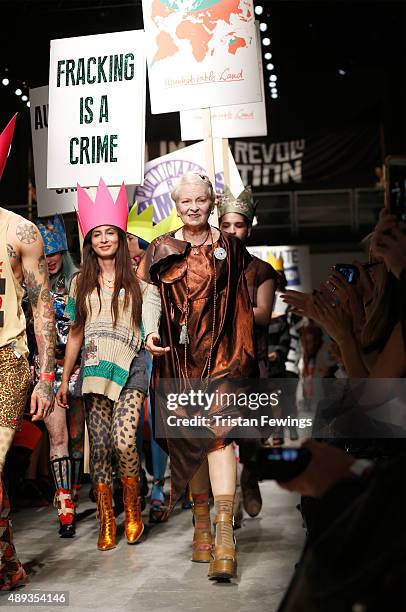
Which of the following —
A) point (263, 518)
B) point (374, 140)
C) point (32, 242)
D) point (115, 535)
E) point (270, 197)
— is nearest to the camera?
point (374, 140)

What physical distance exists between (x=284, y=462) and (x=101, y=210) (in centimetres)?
231

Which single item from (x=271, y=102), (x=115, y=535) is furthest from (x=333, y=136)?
(x=115, y=535)

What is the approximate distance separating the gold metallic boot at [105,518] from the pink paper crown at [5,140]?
4.59ft

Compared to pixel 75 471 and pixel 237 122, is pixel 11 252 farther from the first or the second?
pixel 75 471

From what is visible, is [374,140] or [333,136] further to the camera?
[333,136]

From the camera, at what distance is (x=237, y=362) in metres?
3.65

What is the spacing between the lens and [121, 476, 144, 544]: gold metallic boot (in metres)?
4.35

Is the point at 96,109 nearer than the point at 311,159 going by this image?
No

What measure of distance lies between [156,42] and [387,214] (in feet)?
4.03

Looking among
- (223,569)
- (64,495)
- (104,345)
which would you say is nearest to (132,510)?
(64,495)

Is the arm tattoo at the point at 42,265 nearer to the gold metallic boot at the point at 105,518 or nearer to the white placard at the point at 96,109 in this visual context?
the white placard at the point at 96,109

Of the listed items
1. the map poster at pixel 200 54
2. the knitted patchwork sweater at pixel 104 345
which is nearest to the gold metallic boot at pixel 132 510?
the knitted patchwork sweater at pixel 104 345

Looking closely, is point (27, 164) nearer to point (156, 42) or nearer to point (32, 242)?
point (32, 242)

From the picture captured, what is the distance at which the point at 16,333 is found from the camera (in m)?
3.42
